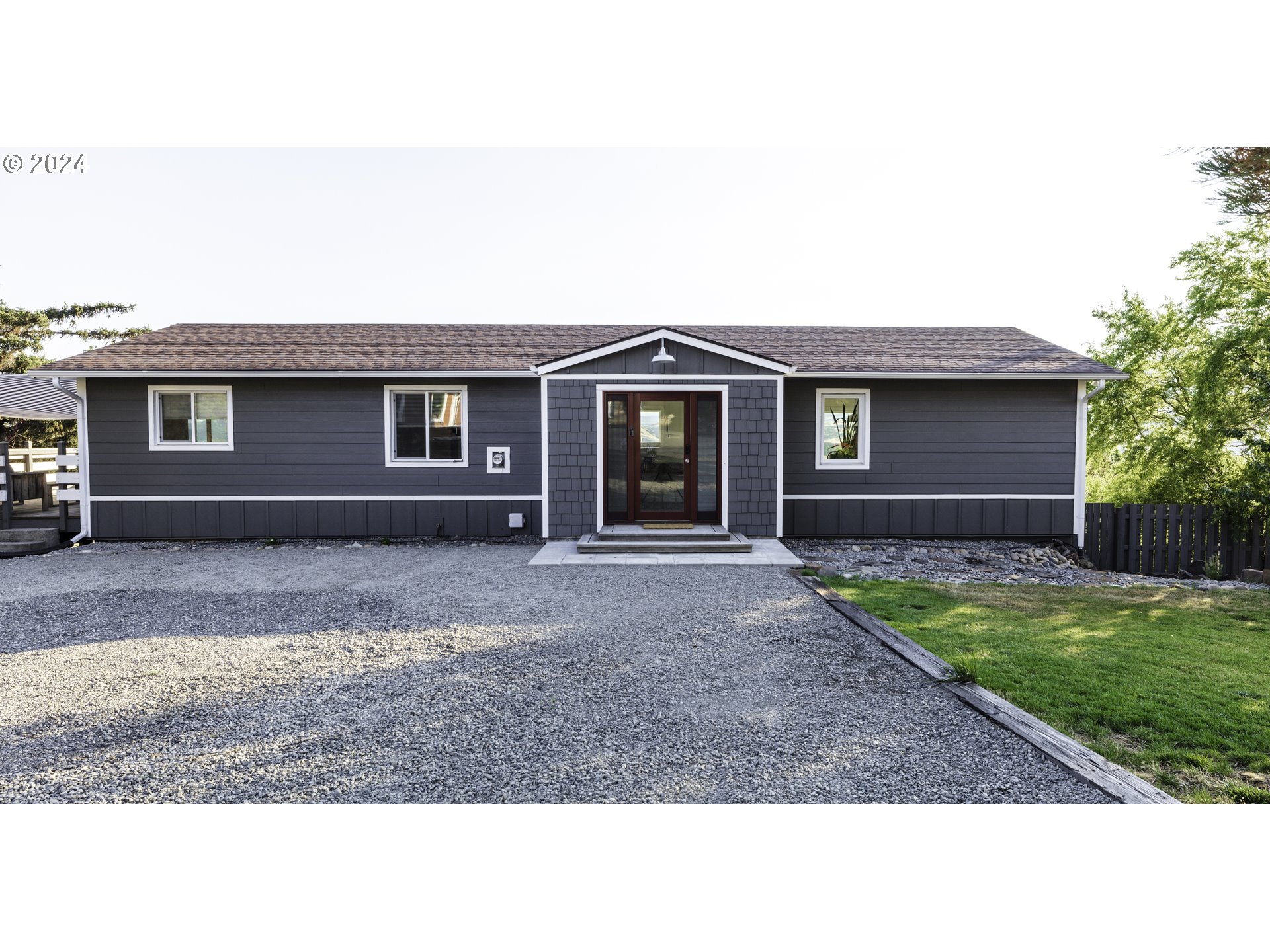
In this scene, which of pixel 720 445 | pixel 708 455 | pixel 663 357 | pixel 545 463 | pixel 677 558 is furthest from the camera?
pixel 708 455

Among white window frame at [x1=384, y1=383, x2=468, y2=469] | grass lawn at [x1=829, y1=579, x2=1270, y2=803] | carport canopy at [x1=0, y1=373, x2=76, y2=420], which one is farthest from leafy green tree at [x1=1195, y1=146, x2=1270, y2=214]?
carport canopy at [x1=0, y1=373, x2=76, y2=420]

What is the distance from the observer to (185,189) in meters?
12.7

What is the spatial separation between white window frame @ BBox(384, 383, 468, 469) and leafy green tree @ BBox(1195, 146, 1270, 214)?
9170 millimetres

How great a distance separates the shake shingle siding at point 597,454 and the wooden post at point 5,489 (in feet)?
28.3

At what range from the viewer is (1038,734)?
3.17 m

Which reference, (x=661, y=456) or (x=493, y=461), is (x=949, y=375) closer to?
(x=661, y=456)

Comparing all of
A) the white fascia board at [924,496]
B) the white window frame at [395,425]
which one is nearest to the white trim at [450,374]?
the white window frame at [395,425]

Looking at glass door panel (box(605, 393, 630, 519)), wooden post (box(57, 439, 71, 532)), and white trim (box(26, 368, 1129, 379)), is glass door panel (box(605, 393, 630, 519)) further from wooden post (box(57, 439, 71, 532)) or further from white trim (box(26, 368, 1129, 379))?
wooden post (box(57, 439, 71, 532))

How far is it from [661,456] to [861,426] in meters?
3.37

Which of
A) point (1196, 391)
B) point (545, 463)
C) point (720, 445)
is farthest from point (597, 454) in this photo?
Result: point (1196, 391)

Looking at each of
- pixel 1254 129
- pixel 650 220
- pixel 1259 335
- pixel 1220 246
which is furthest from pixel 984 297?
pixel 1254 129

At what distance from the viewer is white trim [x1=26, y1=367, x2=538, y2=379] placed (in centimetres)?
990

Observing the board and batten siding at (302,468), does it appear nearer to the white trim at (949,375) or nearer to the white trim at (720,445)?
the white trim at (720,445)

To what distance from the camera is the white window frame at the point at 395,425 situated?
34.5ft
